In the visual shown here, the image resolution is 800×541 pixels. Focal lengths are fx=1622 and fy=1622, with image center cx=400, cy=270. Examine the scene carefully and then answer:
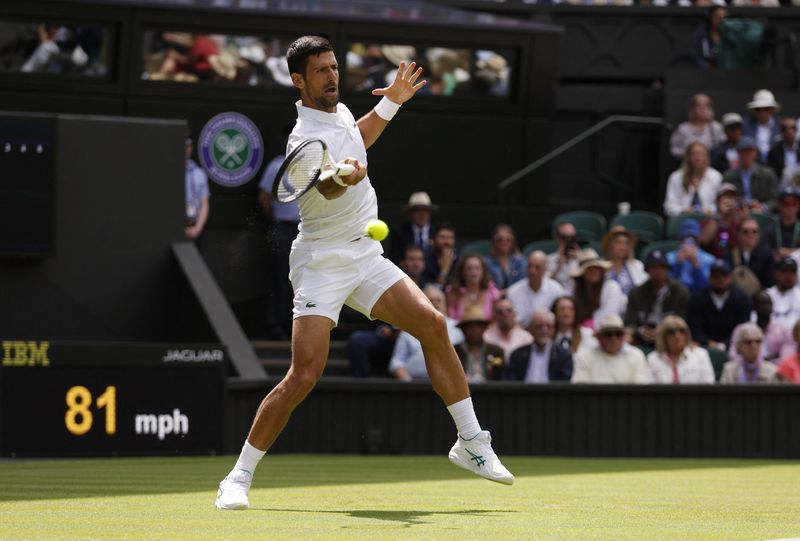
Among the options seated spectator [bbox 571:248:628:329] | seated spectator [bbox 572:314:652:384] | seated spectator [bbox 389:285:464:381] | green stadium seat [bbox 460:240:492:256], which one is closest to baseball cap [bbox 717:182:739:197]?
seated spectator [bbox 571:248:628:329]

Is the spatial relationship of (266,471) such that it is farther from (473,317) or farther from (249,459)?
(473,317)

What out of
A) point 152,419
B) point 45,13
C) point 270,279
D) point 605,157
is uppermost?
point 45,13

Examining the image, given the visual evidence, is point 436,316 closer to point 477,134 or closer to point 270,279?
point 270,279

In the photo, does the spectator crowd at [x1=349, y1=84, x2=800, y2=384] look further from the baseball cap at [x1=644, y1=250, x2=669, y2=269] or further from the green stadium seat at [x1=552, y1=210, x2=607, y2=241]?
the green stadium seat at [x1=552, y1=210, x2=607, y2=241]

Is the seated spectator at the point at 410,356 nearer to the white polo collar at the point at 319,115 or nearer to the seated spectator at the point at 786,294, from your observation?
the seated spectator at the point at 786,294

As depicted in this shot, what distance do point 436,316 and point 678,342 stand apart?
20.2 ft

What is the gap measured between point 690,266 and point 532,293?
1.56m

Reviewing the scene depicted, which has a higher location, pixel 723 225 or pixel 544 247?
pixel 723 225

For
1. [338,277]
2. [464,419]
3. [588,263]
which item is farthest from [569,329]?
[338,277]

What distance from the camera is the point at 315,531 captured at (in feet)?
18.7

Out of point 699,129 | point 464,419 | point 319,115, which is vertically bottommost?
point 464,419

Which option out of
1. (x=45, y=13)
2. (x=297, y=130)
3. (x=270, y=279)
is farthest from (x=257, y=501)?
(x=45, y=13)

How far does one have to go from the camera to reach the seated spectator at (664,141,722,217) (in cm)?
1566

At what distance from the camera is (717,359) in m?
13.1
